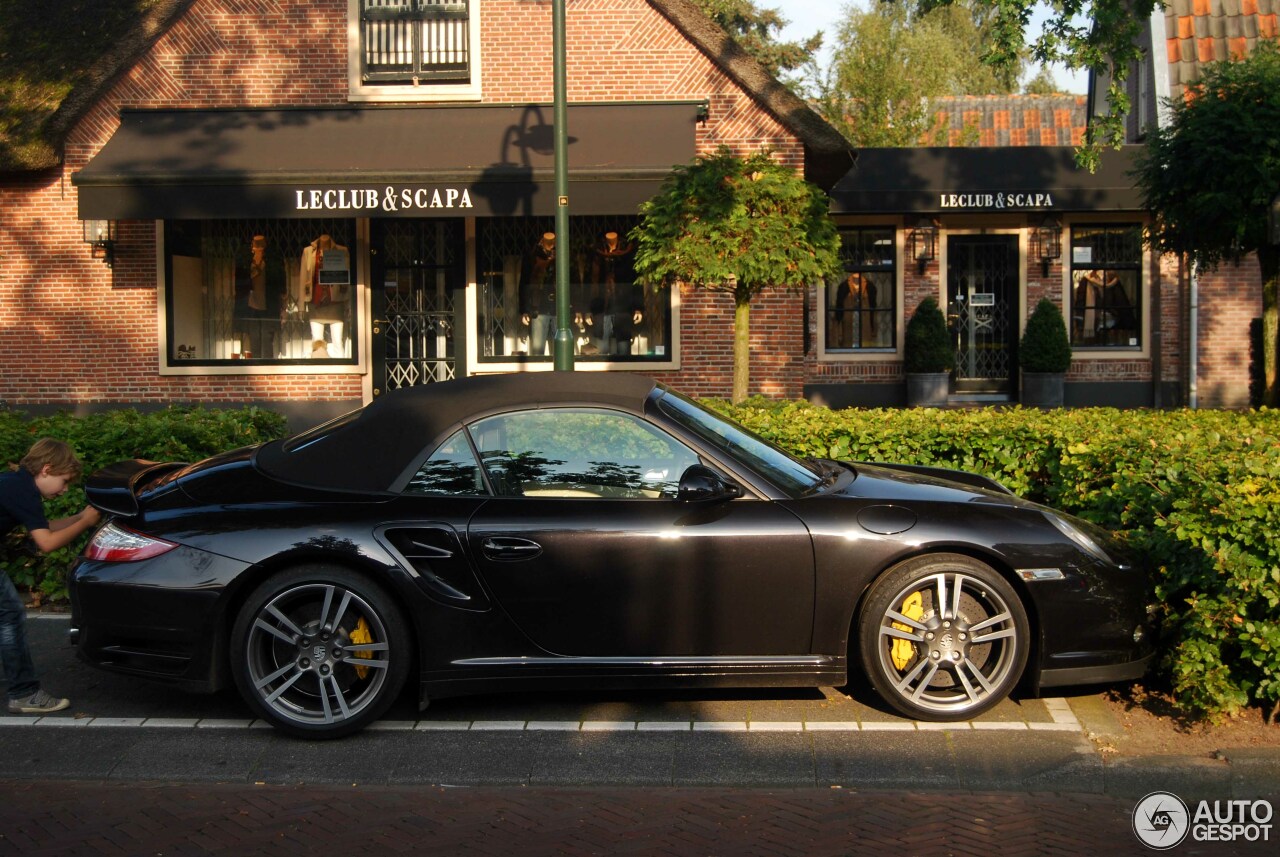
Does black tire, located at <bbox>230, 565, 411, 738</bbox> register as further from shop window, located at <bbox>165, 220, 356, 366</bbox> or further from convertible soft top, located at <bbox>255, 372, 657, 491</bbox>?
shop window, located at <bbox>165, 220, 356, 366</bbox>

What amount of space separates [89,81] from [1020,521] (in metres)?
14.2

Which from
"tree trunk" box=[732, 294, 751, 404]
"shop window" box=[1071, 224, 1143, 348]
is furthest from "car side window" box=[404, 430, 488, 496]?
"shop window" box=[1071, 224, 1143, 348]

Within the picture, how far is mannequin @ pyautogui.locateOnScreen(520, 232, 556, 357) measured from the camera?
16.7 m

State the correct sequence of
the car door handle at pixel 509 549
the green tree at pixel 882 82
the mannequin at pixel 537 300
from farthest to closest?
the green tree at pixel 882 82 < the mannequin at pixel 537 300 < the car door handle at pixel 509 549

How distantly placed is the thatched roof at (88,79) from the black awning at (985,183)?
13.4 feet

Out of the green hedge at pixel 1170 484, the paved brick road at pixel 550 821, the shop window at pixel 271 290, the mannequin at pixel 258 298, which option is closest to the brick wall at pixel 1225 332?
the green hedge at pixel 1170 484

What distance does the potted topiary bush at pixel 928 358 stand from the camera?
20.3 m

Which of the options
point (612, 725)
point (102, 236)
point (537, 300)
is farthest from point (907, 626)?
point (102, 236)

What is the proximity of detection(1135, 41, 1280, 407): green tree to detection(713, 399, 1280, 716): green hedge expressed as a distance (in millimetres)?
3709

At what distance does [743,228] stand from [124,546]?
6828mm

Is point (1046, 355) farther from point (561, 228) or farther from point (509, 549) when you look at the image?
point (509, 549)

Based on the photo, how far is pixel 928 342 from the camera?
20.3m

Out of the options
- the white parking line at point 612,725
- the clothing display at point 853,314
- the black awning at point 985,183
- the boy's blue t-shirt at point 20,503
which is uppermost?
the black awning at point 985,183

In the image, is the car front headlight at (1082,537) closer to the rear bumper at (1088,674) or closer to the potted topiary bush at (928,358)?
the rear bumper at (1088,674)
